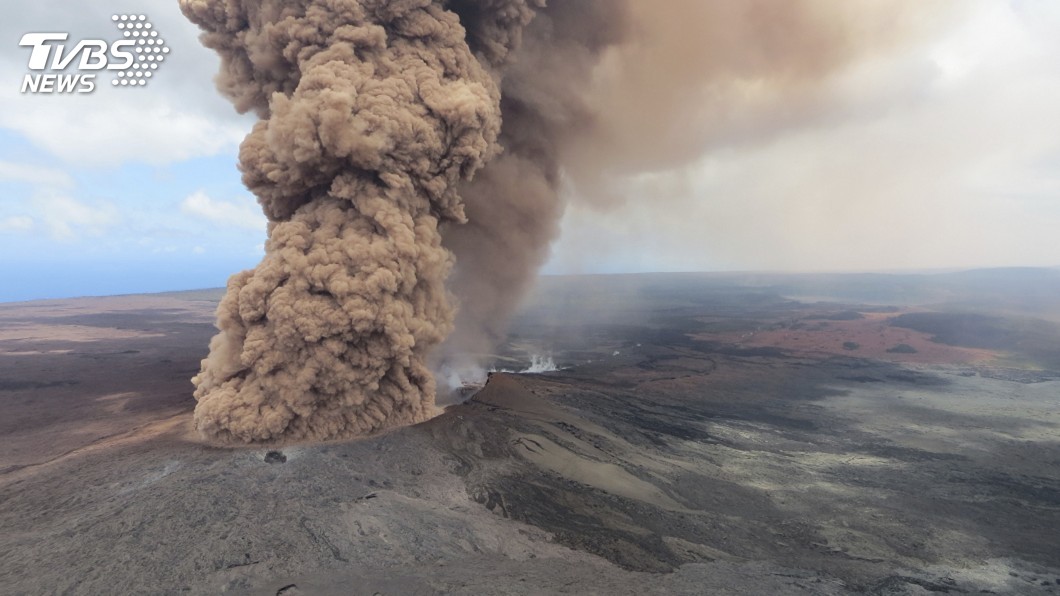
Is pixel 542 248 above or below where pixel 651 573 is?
above

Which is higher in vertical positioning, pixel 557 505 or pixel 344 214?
pixel 344 214

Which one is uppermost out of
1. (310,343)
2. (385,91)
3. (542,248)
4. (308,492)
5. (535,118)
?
(535,118)

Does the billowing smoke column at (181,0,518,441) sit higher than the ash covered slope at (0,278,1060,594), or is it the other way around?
the billowing smoke column at (181,0,518,441)

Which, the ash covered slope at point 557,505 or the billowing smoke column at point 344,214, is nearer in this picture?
the ash covered slope at point 557,505

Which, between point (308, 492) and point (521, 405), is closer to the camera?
point (308, 492)

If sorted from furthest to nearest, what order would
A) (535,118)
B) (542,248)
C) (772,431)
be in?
(542,248)
(535,118)
(772,431)

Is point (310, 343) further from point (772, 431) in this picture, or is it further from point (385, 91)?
point (772, 431)

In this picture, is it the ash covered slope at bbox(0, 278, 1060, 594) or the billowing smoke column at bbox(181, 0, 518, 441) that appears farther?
the billowing smoke column at bbox(181, 0, 518, 441)

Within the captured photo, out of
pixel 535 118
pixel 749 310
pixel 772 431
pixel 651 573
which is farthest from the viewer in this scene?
pixel 749 310

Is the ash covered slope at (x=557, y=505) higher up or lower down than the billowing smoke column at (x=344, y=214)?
lower down

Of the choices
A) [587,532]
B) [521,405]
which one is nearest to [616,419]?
[521,405]

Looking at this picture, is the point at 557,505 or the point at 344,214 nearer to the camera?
the point at 557,505
